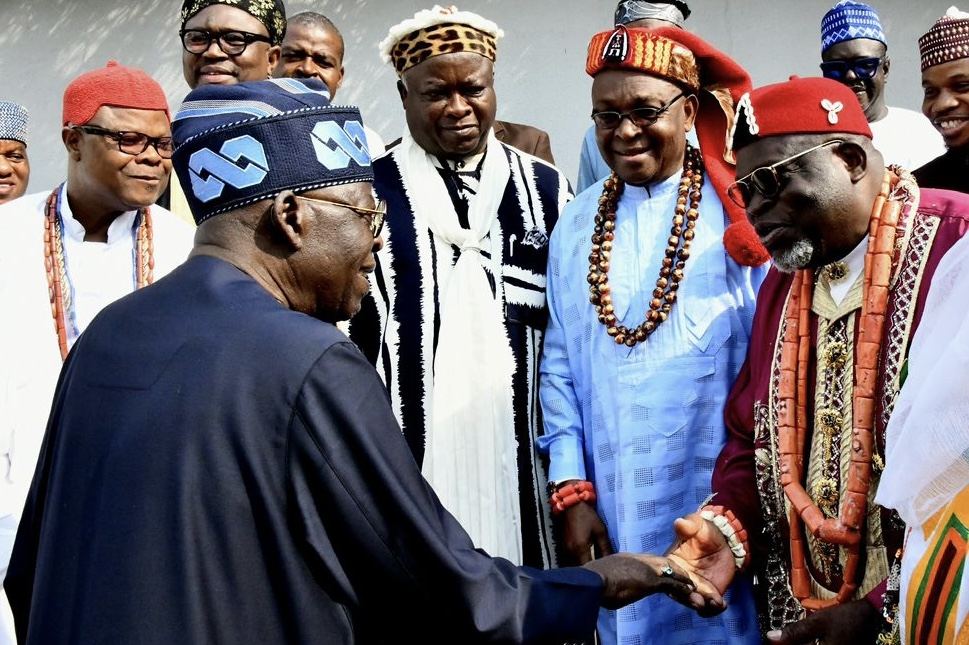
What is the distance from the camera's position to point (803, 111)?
3941mm

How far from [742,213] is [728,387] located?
63 cm

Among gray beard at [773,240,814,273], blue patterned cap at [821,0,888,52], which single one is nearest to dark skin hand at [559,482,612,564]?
gray beard at [773,240,814,273]

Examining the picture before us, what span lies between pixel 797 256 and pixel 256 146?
1799 mm

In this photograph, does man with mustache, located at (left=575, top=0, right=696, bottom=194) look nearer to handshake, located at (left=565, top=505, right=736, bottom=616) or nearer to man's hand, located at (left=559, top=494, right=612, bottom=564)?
man's hand, located at (left=559, top=494, right=612, bottom=564)

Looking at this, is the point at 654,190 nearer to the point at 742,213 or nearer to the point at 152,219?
the point at 742,213

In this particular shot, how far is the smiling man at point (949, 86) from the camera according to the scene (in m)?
5.38

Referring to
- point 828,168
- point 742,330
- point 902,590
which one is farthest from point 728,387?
point 902,590

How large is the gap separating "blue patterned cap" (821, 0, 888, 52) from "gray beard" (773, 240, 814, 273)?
273 centimetres

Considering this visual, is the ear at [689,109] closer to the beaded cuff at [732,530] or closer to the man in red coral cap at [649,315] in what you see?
the man in red coral cap at [649,315]

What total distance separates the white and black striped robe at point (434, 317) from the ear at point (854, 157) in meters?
1.47

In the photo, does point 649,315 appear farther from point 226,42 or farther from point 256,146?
point 226,42

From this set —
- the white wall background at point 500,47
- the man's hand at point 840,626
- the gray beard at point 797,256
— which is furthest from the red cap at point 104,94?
the white wall background at point 500,47

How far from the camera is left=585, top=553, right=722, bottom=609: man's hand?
3299 millimetres

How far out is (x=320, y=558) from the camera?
2691 mm
